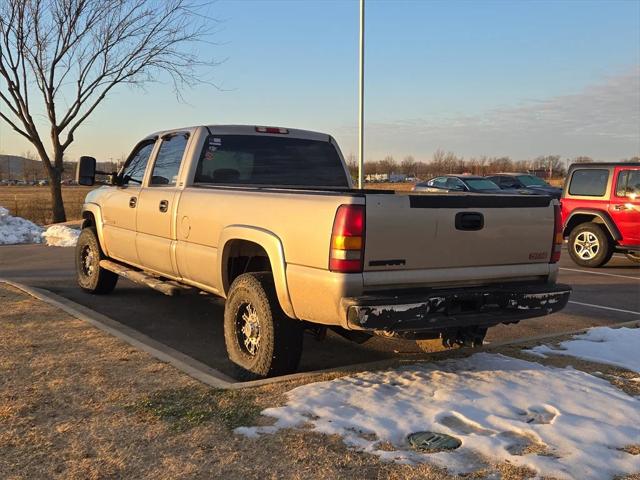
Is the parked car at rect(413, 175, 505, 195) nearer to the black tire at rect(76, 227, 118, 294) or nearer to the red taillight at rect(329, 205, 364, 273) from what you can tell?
the black tire at rect(76, 227, 118, 294)

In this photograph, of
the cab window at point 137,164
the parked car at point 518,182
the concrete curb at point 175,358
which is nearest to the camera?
the concrete curb at point 175,358

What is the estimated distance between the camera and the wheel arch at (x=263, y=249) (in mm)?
4156

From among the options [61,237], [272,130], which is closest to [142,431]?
[272,130]

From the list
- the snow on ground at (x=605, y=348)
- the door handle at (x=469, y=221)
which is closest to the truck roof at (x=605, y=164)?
the snow on ground at (x=605, y=348)

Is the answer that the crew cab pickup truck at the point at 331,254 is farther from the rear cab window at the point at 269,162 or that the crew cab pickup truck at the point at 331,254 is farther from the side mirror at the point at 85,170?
the side mirror at the point at 85,170

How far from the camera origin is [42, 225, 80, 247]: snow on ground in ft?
47.8

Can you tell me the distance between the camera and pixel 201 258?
5.14 metres

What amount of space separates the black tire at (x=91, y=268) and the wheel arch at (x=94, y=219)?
120 mm

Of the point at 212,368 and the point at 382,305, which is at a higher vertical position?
the point at 382,305

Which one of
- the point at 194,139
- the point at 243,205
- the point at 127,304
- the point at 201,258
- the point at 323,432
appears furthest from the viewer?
the point at 127,304

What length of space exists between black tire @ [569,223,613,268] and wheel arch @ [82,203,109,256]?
347 inches

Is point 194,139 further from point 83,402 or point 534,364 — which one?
point 534,364

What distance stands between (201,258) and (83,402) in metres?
1.64

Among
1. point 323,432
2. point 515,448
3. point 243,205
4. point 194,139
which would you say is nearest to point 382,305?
point 323,432
